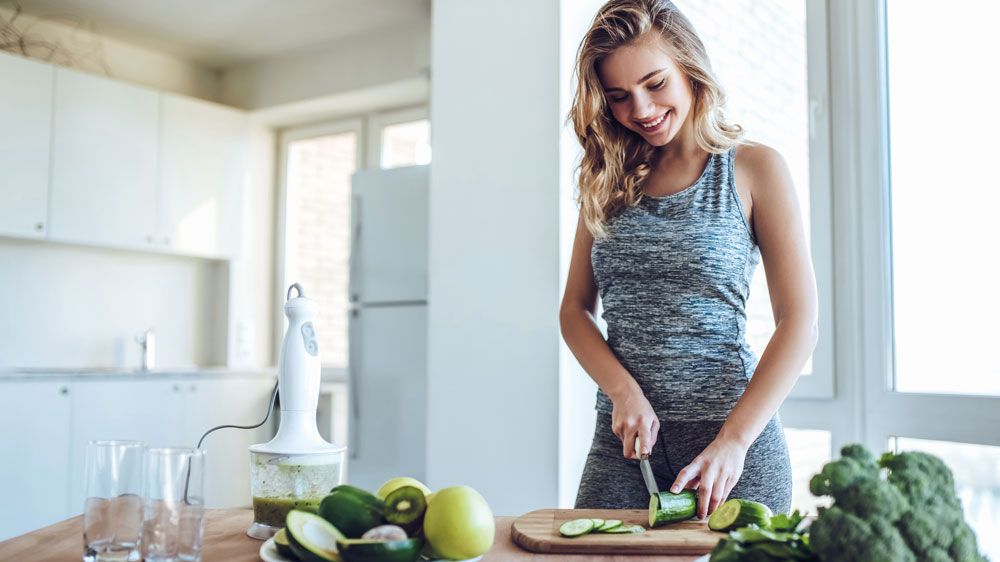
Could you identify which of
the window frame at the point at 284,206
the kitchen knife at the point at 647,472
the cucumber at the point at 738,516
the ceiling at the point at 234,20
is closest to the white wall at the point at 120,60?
the ceiling at the point at 234,20

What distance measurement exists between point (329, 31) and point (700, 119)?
11.7 feet

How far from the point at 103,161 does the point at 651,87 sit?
3.51 metres

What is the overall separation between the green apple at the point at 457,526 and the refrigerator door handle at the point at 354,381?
2988 millimetres

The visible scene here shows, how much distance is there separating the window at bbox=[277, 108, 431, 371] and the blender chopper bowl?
385 centimetres

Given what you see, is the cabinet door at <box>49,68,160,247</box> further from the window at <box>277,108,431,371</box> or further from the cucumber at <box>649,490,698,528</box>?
the cucumber at <box>649,490,698,528</box>

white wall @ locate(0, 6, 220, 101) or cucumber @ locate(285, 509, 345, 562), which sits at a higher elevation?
white wall @ locate(0, 6, 220, 101)

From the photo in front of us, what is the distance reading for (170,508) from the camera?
836 mm

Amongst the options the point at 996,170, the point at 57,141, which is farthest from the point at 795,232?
the point at 57,141

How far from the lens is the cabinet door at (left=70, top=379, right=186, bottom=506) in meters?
3.78

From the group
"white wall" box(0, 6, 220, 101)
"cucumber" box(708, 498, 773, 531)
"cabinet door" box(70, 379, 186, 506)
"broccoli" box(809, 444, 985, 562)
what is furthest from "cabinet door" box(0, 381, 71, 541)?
"broccoli" box(809, 444, 985, 562)

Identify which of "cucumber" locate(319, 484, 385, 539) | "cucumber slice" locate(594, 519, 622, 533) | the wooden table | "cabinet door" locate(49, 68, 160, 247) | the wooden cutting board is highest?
"cabinet door" locate(49, 68, 160, 247)

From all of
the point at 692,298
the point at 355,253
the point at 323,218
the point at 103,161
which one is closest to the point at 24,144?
the point at 103,161

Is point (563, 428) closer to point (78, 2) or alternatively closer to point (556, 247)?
point (556, 247)

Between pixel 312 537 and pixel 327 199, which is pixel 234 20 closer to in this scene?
pixel 327 199
